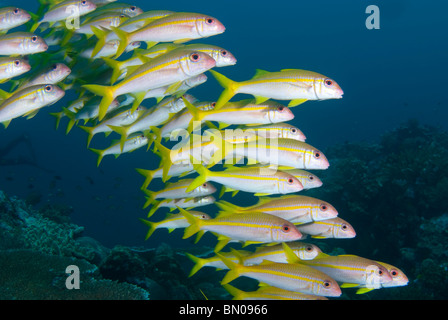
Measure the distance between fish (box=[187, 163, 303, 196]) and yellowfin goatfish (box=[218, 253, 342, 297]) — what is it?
2.94 feet

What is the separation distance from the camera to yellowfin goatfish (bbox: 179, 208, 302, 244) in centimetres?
351

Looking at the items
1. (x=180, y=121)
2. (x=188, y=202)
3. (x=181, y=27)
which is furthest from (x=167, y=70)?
(x=188, y=202)

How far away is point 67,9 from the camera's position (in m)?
4.17

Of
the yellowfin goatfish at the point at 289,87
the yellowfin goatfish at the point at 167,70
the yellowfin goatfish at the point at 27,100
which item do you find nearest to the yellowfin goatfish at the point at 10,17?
the yellowfin goatfish at the point at 27,100

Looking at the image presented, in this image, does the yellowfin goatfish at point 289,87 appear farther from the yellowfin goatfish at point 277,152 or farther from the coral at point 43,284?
the coral at point 43,284

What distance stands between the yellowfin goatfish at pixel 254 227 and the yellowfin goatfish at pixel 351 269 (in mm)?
177

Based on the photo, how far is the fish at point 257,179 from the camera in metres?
3.74

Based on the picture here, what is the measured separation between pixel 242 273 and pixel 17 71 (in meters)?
3.55

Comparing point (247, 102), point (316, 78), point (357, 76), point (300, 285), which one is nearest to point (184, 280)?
point (300, 285)

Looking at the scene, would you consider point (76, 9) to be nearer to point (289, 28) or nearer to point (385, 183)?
point (385, 183)

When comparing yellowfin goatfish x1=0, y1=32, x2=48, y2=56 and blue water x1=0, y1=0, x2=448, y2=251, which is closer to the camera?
yellowfin goatfish x1=0, y1=32, x2=48, y2=56

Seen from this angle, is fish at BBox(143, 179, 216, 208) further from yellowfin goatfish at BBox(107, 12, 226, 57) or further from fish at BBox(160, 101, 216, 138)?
yellowfin goatfish at BBox(107, 12, 226, 57)

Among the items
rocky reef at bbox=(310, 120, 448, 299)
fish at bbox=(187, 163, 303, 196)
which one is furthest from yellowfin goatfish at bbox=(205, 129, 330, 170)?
rocky reef at bbox=(310, 120, 448, 299)
